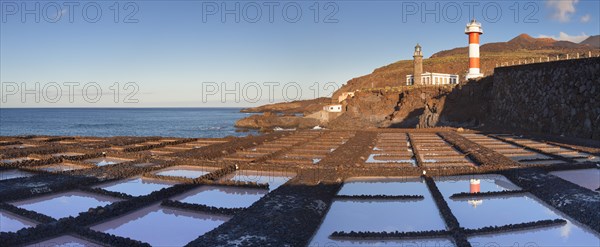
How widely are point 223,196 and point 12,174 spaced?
640 centimetres

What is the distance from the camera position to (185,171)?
1108cm

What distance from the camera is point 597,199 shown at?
712cm

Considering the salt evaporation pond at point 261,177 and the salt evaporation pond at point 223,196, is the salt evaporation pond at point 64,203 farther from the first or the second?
the salt evaporation pond at point 261,177

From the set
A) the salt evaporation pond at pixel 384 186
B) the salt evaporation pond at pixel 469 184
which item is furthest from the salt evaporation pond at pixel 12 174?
the salt evaporation pond at pixel 469 184

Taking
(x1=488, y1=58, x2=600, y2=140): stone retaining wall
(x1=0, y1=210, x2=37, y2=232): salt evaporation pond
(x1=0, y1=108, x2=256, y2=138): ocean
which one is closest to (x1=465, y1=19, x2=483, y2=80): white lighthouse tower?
(x1=488, y1=58, x2=600, y2=140): stone retaining wall

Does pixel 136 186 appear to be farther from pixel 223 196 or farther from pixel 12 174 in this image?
pixel 12 174

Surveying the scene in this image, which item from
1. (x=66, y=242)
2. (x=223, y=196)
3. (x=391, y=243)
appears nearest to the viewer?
(x=391, y=243)

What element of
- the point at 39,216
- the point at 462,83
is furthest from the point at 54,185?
the point at 462,83

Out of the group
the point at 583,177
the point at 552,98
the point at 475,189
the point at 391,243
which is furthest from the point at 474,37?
the point at 391,243

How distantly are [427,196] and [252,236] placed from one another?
13.2 feet

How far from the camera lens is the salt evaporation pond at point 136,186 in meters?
8.65

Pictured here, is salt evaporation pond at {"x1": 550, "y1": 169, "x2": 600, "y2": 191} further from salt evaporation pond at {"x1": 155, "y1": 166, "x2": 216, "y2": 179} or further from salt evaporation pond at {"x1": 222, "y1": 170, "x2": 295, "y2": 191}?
salt evaporation pond at {"x1": 155, "y1": 166, "x2": 216, "y2": 179}

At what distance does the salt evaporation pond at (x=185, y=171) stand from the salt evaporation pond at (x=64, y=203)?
7.71 ft

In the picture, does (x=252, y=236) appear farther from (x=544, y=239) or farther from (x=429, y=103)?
(x=429, y=103)
